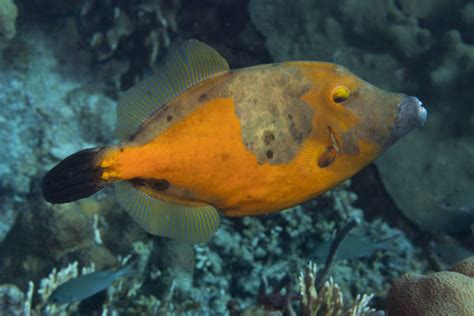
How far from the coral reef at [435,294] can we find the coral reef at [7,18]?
548 cm

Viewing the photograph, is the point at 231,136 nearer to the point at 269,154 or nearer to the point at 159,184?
the point at 269,154

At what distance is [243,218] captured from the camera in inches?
205

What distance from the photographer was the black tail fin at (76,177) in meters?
1.97

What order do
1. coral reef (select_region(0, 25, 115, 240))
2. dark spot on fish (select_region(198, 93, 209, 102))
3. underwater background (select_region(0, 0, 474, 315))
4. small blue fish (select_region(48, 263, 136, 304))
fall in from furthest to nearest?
Answer: coral reef (select_region(0, 25, 115, 240))
underwater background (select_region(0, 0, 474, 315))
small blue fish (select_region(48, 263, 136, 304))
dark spot on fish (select_region(198, 93, 209, 102))

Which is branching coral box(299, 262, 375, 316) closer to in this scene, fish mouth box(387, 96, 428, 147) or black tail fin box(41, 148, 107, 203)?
fish mouth box(387, 96, 428, 147)

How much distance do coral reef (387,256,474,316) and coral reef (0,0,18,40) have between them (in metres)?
5.48

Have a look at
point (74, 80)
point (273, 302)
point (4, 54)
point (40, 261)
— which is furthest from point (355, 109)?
point (4, 54)

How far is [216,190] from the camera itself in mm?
2109

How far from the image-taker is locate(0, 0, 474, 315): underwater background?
4340 millimetres

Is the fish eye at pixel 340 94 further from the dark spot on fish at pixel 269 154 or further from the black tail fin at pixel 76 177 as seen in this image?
the black tail fin at pixel 76 177

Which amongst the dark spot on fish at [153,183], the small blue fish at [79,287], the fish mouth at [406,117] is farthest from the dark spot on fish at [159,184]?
the small blue fish at [79,287]

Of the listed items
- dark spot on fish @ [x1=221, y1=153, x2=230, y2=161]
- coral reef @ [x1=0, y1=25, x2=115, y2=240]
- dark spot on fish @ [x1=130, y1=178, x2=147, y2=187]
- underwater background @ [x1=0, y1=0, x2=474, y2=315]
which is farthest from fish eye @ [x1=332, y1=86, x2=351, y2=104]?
coral reef @ [x1=0, y1=25, x2=115, y2=240]

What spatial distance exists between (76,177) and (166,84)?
25.4 inches

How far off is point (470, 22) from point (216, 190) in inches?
198
